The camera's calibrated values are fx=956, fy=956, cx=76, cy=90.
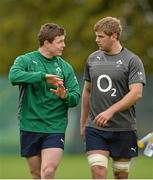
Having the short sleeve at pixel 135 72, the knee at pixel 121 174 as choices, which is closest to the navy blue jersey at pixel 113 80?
the short sleeve at pixel 135 72

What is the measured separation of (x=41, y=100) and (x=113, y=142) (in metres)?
1.01

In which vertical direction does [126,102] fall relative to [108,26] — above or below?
below

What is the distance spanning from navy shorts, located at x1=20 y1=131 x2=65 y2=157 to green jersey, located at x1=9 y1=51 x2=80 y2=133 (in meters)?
0.06

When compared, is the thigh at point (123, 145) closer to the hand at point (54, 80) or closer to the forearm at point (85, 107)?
the forearm at point (85, 107)

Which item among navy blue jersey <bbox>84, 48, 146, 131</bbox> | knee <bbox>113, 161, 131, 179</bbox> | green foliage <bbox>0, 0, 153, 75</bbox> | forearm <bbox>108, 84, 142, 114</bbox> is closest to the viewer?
forearm <bbox>108, 84, 142, 114</bbox>

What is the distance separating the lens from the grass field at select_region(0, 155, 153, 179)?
679 inches

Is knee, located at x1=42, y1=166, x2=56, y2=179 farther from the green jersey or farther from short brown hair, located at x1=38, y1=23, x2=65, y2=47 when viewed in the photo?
short brown hair, located at x1=38, y1=23, x2=65, y2=47

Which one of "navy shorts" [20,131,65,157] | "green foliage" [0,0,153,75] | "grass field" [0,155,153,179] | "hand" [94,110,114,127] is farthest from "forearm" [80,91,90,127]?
"green foliage" [0,0,153,75]

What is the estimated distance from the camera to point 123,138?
37.1 feet

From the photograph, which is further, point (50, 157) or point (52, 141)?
point (52, 141)

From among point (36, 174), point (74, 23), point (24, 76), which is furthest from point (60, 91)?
point (74, 23)

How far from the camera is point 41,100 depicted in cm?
1099

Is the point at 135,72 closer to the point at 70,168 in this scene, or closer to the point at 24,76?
the point at 24,76

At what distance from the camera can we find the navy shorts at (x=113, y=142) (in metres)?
11.1
